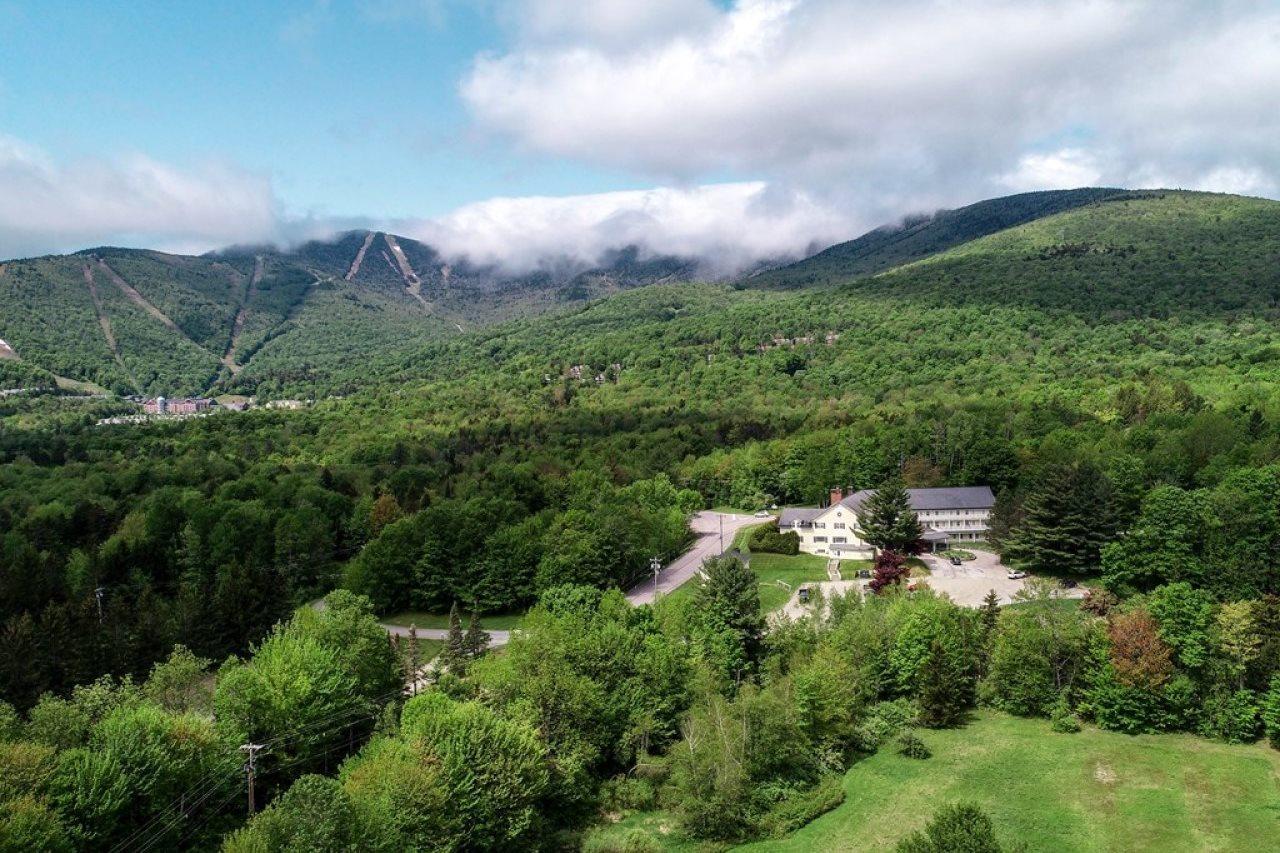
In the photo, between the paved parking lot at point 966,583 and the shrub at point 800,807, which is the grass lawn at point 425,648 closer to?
the shrub at point 800,807

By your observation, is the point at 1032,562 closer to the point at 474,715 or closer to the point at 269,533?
the point at 474,715

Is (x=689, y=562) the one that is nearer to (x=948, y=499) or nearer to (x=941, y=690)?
(x=948, y=499)

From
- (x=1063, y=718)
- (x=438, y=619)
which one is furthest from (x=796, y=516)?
(x=1063, y=718)

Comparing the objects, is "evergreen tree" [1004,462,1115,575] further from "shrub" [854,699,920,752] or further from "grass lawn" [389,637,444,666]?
"grass lawn" [389,637,444,666]

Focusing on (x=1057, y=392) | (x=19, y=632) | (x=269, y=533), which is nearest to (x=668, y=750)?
(x=19, y=632)

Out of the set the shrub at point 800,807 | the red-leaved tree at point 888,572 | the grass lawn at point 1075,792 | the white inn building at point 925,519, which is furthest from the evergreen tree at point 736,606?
the white inn building at point 925,519

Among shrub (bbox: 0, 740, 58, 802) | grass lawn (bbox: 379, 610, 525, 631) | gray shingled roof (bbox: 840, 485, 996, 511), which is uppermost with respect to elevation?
shrub (bbox: 0, 740, 58, 802)

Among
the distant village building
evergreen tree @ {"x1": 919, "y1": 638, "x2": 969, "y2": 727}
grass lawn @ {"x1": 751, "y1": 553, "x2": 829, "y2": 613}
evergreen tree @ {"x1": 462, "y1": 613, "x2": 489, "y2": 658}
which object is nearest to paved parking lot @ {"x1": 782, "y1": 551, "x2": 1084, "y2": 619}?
grass lawn @ {"x1": 751, "y1": 553, "x2": 829, "y2": 613}
